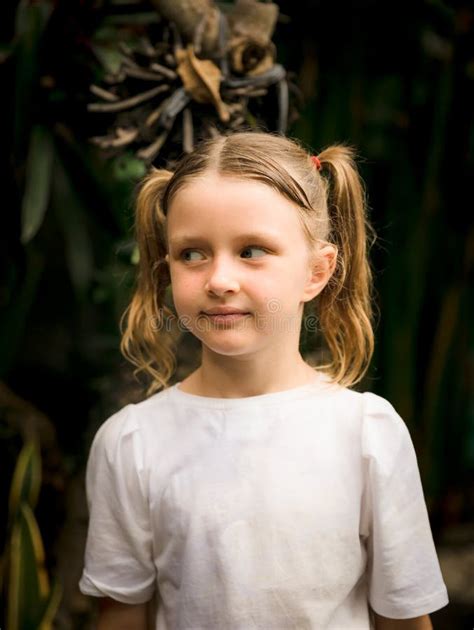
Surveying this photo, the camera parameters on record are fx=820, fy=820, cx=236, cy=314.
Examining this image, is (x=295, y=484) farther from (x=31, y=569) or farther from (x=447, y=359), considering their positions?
(x=447, y=359)

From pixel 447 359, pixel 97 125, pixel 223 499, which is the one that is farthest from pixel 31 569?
pixel 447 359

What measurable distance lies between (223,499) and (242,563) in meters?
0.07

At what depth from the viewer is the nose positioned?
0.82 meters

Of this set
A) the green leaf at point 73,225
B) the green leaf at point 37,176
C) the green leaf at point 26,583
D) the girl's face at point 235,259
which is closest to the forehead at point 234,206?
the girl's face at point 235,259

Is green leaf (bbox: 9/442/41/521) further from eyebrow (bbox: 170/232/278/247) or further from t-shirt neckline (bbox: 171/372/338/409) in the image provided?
eyebrow (bbox: 170/232/278/247)

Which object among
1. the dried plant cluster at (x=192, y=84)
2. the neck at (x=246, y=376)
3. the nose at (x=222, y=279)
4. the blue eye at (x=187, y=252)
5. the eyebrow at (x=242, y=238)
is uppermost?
the dried plant cluster at (x=192, y=84)

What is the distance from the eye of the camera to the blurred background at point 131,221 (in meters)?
1.30

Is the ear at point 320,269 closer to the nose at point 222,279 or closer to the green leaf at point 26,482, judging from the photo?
the nose at point 222,279

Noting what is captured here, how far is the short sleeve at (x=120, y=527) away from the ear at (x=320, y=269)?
257 millimetres

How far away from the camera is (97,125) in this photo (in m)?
1.24

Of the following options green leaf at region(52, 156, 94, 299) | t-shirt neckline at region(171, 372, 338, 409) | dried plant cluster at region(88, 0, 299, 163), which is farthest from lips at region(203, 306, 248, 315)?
green leaf at region(52, 156, 94, 299)

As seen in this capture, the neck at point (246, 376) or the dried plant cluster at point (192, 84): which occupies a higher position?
the dried plant cluster at point (192, 84)

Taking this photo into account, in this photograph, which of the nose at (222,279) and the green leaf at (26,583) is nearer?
the nose at (222,279)

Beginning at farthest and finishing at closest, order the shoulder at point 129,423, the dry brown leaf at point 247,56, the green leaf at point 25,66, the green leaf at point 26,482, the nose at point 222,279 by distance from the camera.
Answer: the green leaf at point 26,482, the green leaf at point 25,66, the dry brown leaf at point 247,56, the shoulder at point 129,423, the nose at point 222,279
